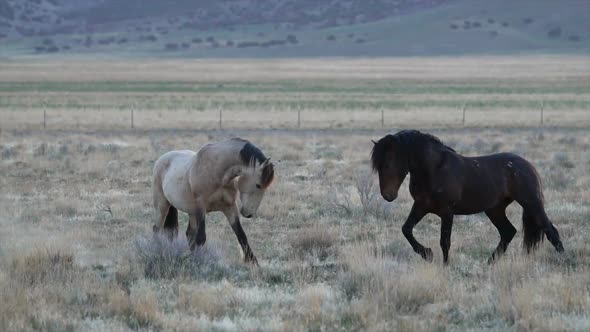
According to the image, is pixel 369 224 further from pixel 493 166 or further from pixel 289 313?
pixel 289 313

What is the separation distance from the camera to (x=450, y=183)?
10531 mm

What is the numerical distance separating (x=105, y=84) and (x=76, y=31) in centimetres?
8923

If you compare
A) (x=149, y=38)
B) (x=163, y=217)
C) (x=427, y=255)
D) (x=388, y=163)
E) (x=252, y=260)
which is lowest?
(x=252, y=260)

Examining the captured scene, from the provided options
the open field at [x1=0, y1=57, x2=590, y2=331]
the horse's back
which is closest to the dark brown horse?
the open field at [x1=0, y1=57, x2=590, y2=331]

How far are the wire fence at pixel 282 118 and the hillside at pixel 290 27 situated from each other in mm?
75381

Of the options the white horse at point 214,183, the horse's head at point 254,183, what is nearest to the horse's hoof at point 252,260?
the white horse at point 214,183

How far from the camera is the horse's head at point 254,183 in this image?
33.4ft

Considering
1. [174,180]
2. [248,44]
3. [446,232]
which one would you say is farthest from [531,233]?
[248,44]

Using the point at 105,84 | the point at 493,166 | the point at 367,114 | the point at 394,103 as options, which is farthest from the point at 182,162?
the point at 105,84

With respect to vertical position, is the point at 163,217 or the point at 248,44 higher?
the point at 248,44

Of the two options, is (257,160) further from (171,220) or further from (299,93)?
(299,93)

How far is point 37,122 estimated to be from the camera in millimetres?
40875

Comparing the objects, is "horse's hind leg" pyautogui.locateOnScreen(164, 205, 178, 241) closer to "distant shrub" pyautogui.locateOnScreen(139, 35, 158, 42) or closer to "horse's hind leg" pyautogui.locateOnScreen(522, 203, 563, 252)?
"horse's hind leg" pyautogui.locateOnScreen(522, 203, 563, 252)

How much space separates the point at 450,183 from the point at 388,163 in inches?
28.7
